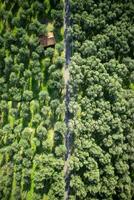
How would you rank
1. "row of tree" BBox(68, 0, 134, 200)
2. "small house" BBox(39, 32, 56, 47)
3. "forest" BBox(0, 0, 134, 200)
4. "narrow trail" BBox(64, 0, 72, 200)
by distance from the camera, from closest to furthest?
"row of tree" BBox(68, 0, 134, 200) → "forest" BBox(0, 0, 134, 200) → "narrow trail" BBox(64, 0, 72, 200) → "small house" BBox(39, 32, 56, 47)

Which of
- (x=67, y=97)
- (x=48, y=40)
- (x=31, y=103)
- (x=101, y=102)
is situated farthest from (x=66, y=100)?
(x=48, y=40)

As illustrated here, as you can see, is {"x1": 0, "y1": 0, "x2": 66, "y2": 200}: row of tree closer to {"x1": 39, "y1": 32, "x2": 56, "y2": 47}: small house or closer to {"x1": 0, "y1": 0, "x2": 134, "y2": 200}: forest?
{"x1": 0, "y1": 0, "x2": 134, "y2": 200}: forest

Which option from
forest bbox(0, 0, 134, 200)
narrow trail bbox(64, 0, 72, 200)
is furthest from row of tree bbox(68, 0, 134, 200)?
narrow trail bbox(64, 0, 72, 200)

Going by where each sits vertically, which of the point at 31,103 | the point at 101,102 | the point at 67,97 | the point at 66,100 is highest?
the point at 67,97

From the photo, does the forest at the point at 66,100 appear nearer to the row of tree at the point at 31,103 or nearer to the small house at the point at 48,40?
the small house at the point at 48,40

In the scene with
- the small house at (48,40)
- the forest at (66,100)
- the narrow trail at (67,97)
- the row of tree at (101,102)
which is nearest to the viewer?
the row of tree at (101,102)

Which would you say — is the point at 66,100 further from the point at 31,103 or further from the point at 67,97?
the point at 31,103

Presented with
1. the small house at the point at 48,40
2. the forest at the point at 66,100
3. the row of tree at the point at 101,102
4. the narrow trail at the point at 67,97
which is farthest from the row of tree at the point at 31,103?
the row of tree at the point at 101,102

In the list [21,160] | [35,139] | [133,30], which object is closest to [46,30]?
[133,30]

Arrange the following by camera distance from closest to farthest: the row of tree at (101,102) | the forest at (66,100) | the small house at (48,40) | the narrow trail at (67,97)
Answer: the row of tree at (101,102) → the forest at (66,100) → the narrow trail at (67,97) → the small house at (48,40)
